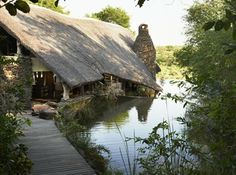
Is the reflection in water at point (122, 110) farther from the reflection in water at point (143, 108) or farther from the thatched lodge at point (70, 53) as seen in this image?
the thatched lodge at point (70, 53)

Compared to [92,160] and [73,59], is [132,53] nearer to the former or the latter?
[73,59]

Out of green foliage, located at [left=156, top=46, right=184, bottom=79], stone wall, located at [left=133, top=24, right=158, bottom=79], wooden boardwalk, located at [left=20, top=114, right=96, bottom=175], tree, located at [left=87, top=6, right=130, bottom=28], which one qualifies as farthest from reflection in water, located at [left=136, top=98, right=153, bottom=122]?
tree, located at [left=87, top=6, right=130, bottom=28]

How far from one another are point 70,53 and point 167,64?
3860 centimetres

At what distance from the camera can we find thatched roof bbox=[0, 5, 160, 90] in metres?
14.8

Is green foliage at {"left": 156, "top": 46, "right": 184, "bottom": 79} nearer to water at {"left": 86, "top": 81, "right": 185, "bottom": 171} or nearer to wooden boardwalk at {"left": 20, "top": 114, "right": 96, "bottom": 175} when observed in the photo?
water at {"left": 86, "top": 81, "right": 185, "bottom": 171}

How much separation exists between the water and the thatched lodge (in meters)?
1.64

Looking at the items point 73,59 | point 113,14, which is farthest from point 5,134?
point 113,14

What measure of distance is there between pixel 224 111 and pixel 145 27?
25.6 m

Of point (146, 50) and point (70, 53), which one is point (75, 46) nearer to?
point (70, 53)

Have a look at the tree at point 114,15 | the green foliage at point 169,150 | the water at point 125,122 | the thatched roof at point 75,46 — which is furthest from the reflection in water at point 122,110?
the tree at point 114,15

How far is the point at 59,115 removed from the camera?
11664mm

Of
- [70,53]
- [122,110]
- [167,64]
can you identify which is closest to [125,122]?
[122,110]

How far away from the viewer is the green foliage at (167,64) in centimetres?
4557

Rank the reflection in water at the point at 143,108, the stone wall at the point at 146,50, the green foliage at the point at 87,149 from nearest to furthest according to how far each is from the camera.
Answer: the green foliage at the point at 87,149 → the reflection in water at the point at 143,108 → the stone wall at the point at 146,50
